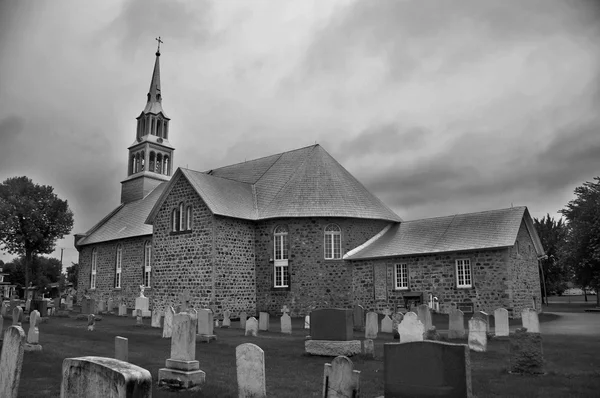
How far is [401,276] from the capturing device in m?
26.6

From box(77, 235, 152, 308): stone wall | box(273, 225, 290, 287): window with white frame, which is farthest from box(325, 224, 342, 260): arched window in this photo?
box(77, 235, 152, 308): stone wall

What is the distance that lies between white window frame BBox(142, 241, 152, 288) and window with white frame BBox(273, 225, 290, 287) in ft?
33.4

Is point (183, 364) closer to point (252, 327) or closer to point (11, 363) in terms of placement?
point (11, 363)

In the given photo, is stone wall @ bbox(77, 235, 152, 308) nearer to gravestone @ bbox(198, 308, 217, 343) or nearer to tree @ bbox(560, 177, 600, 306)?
gravestone @ bbox(198, 308, 217, 343)

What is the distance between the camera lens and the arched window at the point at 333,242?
2841 centimetres

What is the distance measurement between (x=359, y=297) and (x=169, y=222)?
1152 centimetres

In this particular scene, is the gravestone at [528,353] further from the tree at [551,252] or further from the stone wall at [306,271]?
the tree at [551,252]

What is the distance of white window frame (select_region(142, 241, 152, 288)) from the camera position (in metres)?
33.6

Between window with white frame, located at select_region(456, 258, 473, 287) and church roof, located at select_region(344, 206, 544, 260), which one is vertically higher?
church roof, located at select_region(344, 206, 544, 260)

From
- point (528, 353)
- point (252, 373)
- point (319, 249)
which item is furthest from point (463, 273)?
point (252, 373)

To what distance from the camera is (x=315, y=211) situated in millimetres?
28156

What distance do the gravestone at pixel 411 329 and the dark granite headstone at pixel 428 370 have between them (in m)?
6.82

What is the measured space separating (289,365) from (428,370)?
20.8 feet

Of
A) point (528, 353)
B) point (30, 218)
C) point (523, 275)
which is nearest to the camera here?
point (528, 353)
